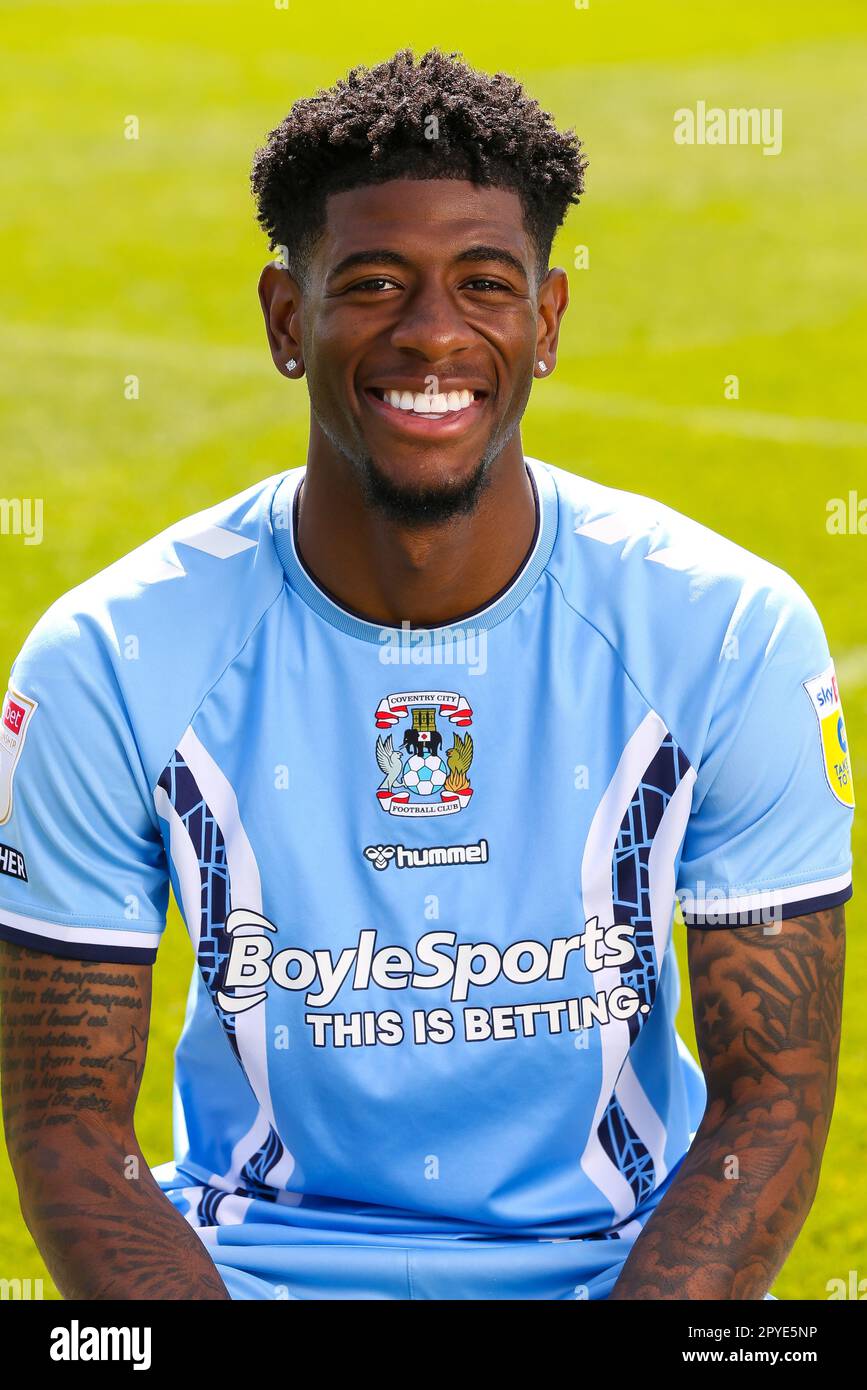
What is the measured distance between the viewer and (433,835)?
2.72 m

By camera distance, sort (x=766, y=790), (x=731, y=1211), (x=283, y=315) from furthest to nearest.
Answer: (x=283, y=315), (x=766, y=790), (x=731, y=1211)

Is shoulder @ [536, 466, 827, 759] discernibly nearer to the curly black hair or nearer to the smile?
the smile

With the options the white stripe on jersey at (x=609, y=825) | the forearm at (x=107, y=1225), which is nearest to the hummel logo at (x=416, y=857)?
the white stripe on jersey at (x=609, y=825)

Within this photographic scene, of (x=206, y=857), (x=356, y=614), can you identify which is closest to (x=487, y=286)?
(x=356, y=614)

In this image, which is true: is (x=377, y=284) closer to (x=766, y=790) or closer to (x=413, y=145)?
(x=413, y=145)

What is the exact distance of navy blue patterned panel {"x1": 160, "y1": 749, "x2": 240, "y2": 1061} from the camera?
2721 mm

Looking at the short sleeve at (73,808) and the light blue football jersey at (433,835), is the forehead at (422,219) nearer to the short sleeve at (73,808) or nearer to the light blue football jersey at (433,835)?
the light blue football jersey at (433,835)

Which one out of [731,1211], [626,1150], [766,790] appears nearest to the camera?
[731,1211]

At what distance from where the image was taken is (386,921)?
2.71 m

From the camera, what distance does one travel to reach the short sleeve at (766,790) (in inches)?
106

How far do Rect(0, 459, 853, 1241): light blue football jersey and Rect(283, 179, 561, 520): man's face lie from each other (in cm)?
22

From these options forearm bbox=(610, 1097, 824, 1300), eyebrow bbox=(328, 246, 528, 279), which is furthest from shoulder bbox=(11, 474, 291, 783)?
forearm bbox=(610, 1097, 824, 1300)

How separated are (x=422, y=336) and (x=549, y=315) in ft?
1.14
